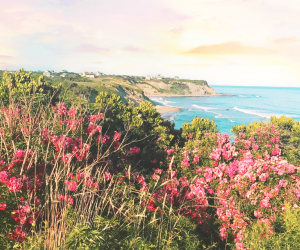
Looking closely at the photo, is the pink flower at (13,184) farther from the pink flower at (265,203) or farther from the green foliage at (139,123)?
the green foliage at (139,123)

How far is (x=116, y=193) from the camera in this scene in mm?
4391

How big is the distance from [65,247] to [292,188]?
601 centimetres

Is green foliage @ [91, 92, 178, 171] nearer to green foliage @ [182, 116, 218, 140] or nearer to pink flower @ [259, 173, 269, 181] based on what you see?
green foliage @ [182, 116, 218, 140]

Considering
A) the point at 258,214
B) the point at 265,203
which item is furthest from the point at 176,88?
the point at 258,214

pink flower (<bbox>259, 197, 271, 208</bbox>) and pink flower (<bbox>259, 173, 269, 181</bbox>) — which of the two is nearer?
pink flower (<bbox>259, 197, 271, 208</bbox>)

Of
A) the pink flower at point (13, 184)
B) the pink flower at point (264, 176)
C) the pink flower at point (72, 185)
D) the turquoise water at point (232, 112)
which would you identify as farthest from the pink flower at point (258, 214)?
the turquoise water at point (232, 112)

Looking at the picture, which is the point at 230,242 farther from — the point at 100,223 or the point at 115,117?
the point at 115,117

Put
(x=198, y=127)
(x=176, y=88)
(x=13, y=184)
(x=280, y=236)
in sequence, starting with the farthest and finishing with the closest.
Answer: (x=176, y=88)
(x=198, y=127)
(x=280, y=236)
(x=13, y=184)

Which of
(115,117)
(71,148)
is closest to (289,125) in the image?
(115,117)

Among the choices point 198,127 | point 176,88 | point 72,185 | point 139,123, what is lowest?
point 198,127

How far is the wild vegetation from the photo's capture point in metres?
2.93

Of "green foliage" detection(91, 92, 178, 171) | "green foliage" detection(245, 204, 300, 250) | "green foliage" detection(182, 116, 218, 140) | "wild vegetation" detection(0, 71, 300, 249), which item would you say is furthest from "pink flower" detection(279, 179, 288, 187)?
"green foliage" detection(182, 116, 218, 140)

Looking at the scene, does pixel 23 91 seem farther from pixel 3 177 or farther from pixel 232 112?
pixel 232 112

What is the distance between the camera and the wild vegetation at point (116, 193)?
2933 millimetres
